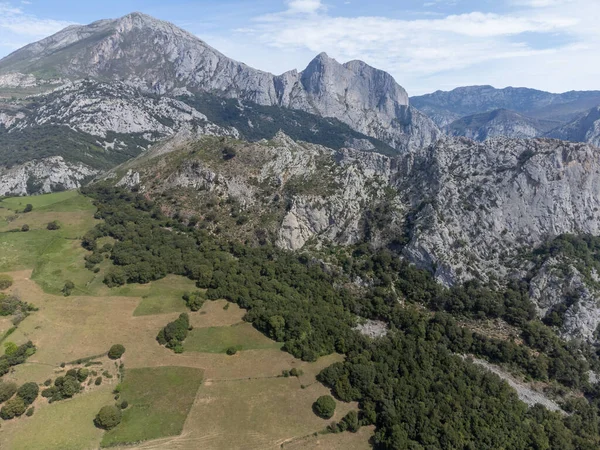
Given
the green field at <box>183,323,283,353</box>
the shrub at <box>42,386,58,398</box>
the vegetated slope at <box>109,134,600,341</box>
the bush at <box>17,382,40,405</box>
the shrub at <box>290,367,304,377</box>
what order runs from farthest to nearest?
1. the vegetated slope at <box>109,134,600,341</box>
2. the green field at <box>183,323,283,353</box>
3. the shrub at <box>290,367,304,377</box>
4. the shrub at <box>42,386,58,398</box>
5. the bush at <box>17,382,40,405</box>

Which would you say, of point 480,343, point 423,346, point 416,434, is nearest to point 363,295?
point 423,346

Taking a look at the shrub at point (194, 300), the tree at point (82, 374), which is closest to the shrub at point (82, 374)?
the tree at point (82, 374)

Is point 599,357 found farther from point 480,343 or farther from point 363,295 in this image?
point 363,295

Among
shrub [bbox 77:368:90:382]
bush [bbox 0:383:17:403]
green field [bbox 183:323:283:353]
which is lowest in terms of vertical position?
green field [bbox 183:323:283:353]

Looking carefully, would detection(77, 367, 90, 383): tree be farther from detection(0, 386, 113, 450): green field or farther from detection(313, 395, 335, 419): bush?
detection(313, 395, 335, 419): bush

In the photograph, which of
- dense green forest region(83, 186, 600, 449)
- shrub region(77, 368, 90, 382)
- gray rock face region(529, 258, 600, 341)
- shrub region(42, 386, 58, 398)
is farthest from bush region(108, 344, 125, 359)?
gray rock face region(529, 258, 600, 341)
